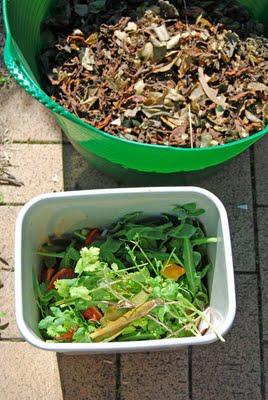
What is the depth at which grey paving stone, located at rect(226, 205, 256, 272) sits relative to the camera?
169 cm

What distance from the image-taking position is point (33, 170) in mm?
1752

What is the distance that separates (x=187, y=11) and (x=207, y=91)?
0.22 meters

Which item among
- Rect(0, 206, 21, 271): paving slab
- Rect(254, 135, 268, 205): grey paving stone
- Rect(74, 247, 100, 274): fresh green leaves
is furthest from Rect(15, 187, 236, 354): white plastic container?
Rect(254, 135, 268, 205): grey paving stone

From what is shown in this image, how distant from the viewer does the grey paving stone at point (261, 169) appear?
174 cm

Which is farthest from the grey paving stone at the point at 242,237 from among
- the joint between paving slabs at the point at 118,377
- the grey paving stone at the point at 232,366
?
the joint between paving slabs at the point at 118,377

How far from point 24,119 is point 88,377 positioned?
2.23 ft

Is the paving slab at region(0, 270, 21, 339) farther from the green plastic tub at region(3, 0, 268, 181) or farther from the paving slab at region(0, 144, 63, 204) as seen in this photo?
the green plastic tub at region(3, 0, 268, 181)

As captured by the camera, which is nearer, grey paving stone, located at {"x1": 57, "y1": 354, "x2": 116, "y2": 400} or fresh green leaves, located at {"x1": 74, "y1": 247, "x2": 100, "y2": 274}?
fresh green leaves, located at {"x1": 74, "y1": 247, "x2": 100, "y2": 274}

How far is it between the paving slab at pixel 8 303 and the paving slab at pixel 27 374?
0.09ft

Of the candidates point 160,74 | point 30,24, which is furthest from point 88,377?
point 30,24

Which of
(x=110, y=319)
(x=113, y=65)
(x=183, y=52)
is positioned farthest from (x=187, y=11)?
(x=110, y=319)

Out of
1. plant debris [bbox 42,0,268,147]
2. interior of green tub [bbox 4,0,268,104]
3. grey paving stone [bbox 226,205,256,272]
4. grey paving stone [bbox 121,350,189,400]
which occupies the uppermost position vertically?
interior of green tub [bbox 4,0,268,104]

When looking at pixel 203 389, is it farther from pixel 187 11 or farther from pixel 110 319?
pixel 187 11

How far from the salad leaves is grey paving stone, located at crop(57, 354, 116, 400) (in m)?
0.23
